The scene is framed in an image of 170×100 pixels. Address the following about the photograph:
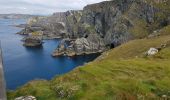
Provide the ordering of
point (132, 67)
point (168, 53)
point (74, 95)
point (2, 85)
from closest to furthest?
point (2, 85) < point (74, 95) < point (132, 67) < point (168, 53)

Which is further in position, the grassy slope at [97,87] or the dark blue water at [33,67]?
the dark blue water at [33,67]

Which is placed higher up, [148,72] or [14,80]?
[148,72]

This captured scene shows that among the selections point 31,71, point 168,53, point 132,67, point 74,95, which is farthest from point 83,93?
point 31,71

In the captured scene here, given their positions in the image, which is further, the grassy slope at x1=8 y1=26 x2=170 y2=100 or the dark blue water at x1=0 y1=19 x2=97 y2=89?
the dark blue water at x1=0 y1=19 x2=97 y2=89

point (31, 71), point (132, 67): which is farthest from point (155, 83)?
point (31, 71)

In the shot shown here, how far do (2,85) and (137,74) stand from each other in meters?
17.4

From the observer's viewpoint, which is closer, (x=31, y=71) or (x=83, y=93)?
(x=83, y=93)

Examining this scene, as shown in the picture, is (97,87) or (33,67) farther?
(33,67)

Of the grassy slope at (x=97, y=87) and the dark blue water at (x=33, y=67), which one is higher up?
the grassy slope at (x=97, y=87)

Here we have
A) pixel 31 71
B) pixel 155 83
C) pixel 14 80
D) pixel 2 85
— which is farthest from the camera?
pixel 31 71

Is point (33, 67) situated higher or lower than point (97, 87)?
lower

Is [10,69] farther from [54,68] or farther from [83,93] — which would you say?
[83,93]

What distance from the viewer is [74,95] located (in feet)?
78.7

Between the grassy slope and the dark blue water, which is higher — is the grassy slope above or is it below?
above
